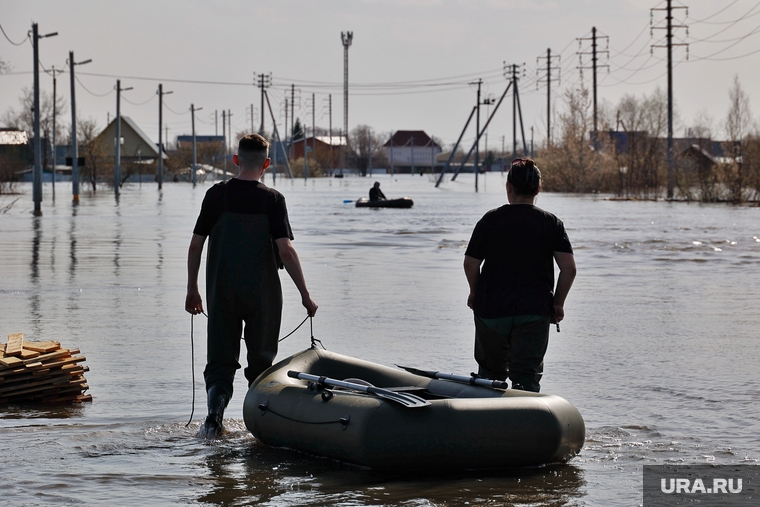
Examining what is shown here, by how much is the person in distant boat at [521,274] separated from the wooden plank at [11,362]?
3.05 metres

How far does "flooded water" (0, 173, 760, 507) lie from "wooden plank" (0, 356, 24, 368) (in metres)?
0.29

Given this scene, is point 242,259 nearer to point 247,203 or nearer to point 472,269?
point 247,203

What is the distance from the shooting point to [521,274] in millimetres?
6637

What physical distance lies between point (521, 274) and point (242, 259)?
5.18ft

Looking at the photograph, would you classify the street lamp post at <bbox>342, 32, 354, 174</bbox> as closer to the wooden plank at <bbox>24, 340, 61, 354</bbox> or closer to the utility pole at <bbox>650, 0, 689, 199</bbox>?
the utility pole at <bbox>650, 0, 689, 199</bbox>

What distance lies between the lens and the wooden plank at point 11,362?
768cm

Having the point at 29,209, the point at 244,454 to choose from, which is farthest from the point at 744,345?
the point at 29,209

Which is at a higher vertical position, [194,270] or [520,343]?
[194,270]

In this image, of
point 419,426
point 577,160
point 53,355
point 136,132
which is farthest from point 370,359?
point 136,132

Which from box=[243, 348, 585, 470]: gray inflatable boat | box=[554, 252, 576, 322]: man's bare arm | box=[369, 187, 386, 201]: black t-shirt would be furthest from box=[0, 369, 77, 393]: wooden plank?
box=[369, 187, 386, 201]: black t-shirt

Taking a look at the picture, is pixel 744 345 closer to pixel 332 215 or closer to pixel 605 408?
pixel 605 408

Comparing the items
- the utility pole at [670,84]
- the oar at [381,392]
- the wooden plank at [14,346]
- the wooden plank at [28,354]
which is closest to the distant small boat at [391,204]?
the utility pole at [670,84]

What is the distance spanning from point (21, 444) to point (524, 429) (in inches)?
111

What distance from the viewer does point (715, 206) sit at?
51.0 m
